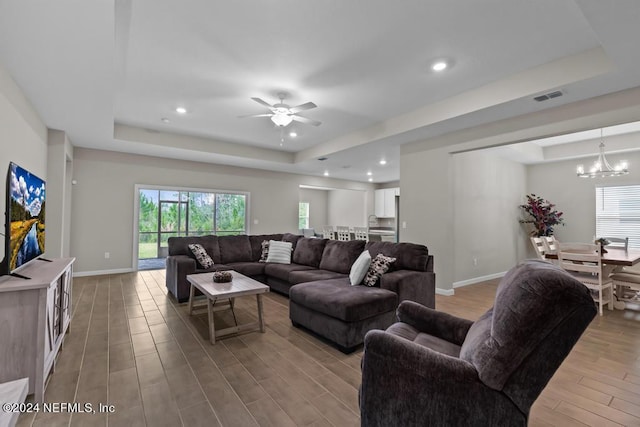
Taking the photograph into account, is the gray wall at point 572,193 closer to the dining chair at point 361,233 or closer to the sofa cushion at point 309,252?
the dining chair at point 361,233

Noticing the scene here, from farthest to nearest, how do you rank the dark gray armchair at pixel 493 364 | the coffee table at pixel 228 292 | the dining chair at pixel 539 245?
the dining chair at pixel 539 245 → the coffee table at pixel 228 292 → the dark gray armchair at pixel 493 364

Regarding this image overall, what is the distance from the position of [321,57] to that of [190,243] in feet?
11.4

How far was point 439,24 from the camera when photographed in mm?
2383

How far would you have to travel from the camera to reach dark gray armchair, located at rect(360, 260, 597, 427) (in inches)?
41.9

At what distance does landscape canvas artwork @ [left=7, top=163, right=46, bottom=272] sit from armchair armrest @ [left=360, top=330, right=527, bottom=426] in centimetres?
246

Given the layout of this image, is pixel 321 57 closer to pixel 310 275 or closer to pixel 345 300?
pixel 345 300

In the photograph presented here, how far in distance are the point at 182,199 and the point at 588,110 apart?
7.38 meters

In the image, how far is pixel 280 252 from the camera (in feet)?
16.5

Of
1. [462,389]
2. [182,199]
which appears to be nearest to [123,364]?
[462,389]

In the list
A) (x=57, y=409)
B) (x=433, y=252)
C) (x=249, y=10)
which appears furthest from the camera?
(x=433, y=252)

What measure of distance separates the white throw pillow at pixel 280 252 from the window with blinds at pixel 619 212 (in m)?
6.28

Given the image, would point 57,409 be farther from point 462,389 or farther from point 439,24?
point 439,24

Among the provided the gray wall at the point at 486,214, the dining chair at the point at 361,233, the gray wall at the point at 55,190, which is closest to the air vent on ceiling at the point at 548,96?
the gray wall at the point at 486,214

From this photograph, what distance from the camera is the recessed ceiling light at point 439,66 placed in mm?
2965
